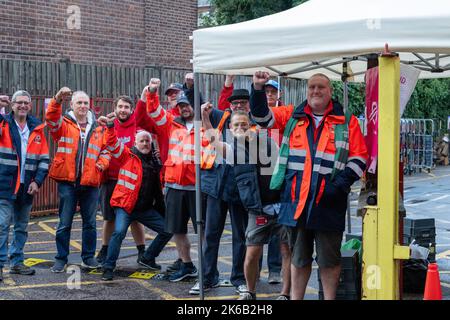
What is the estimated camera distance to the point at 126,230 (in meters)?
7.45

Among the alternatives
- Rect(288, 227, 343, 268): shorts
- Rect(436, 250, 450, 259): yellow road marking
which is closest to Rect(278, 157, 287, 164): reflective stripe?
Rect(288, 227, 343, 268): shorts

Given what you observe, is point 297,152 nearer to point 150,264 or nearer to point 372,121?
point 372,121

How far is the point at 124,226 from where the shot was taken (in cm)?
740

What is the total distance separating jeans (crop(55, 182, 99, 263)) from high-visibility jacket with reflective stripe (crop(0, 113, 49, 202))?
13.1 inches

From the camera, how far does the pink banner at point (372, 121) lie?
5457 mm

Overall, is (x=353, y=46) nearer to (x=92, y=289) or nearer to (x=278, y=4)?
(x=92, y=289)

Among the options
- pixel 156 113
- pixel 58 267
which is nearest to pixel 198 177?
pixel 156 113

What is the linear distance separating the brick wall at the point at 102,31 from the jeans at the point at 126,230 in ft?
28.9

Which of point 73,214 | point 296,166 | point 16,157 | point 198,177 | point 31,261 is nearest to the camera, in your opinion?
point 296,166

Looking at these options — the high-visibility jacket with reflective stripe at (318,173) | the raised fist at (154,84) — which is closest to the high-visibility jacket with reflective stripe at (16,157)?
the raised fist at (154,84)

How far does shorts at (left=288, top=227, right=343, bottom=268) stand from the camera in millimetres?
5297

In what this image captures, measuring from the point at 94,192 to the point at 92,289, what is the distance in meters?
1.35

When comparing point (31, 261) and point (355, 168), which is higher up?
point (355, 168)

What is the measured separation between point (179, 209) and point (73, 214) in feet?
4.80
